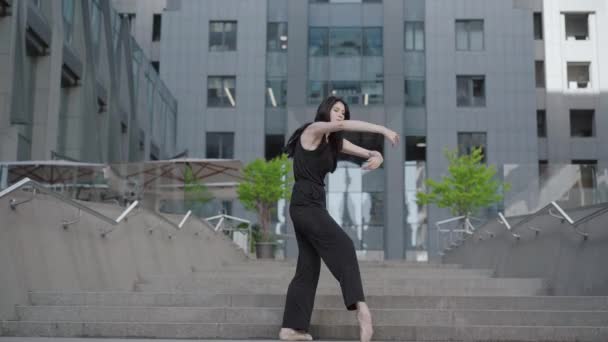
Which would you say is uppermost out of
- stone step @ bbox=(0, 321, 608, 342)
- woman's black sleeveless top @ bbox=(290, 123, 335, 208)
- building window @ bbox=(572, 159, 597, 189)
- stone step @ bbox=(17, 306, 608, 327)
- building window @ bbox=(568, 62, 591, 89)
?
building window @ bbox=(568, 62, 591, 89)

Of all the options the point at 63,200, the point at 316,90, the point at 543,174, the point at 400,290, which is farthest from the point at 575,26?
the point at 63,200

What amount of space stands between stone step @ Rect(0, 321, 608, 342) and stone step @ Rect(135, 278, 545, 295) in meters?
2.56

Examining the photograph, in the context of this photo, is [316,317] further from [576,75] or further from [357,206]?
[576,75]

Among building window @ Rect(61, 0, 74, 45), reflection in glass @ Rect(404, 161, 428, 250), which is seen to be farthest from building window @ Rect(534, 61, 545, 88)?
building window @ Rect(61, 0, 74, 45)

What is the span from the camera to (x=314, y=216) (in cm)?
562

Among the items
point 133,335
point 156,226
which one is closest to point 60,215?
point 133,335

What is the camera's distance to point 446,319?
6398 mm

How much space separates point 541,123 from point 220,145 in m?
16.4

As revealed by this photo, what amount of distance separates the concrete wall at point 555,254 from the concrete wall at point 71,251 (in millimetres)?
5379

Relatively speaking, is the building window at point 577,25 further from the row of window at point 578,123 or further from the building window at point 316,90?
the building window at point 316,90

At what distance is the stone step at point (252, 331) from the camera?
5.98 m

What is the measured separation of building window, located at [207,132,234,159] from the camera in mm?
36906

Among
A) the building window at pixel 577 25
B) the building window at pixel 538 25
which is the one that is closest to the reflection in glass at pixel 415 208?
the building window at pixel 538 25

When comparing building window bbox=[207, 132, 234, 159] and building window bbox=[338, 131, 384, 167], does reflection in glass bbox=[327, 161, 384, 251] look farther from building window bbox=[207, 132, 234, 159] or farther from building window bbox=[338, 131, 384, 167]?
building window bbox=[207, 132, 234, 159]
